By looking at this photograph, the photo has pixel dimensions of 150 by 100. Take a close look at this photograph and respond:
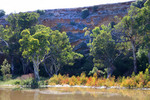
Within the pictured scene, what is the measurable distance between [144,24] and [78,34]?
52.6 feet

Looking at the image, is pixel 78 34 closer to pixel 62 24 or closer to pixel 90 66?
pixel 62 24

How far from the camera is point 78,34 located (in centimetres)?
3562

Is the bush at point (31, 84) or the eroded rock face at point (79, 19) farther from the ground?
the eroded rock face at point (79, 19)

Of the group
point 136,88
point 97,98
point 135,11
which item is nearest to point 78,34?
point 135,11

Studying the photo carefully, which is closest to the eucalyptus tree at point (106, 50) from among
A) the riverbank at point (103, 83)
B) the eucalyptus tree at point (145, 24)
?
the eucalyptus tree at point (145, 24)

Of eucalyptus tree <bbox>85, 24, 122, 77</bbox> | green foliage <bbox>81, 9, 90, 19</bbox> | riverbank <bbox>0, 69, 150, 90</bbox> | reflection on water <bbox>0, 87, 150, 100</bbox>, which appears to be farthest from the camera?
green foliage <bbox>81, 9, 90, 19</bbox>

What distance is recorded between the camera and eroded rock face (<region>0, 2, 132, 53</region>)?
3466cm

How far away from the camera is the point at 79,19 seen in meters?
37.3

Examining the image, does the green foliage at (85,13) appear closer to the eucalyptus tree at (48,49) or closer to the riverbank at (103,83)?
the eucalyptus tree at (48,49)

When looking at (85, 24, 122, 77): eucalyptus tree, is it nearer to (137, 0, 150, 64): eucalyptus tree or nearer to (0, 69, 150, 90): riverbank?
(137, 0, 150, 64): eucalyptus tree

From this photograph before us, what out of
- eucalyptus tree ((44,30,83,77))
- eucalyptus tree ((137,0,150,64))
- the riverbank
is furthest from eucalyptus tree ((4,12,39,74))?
eucalyptus tree ((137,0,150,64))

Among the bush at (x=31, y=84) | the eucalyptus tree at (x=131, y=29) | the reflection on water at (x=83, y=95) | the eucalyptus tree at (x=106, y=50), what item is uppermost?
the eucalyptus tree at (x=131, y=29)

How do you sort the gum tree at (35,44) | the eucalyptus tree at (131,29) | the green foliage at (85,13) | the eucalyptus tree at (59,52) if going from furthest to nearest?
the green foliage at (85,13) < the eucalyptus tree at (59,52) < the gum tree at (35,44) < the eucalyptus tree at (131,29)

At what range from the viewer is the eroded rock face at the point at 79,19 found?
114 feet
